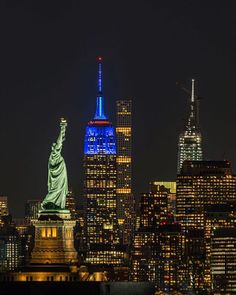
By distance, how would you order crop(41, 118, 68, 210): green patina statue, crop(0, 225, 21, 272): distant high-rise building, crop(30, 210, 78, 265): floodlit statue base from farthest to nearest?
crop(0, 225, 21, 272): distant high-rise building → crop(41, 118, 68, 210): green patina statue → crop(30, 210, 78, 265): floodlit statue base

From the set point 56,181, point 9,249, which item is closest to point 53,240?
point 56,181

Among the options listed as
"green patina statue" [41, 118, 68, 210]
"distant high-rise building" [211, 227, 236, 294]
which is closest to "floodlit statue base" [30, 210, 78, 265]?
"green patina statue" [41, 118, 68, 210]

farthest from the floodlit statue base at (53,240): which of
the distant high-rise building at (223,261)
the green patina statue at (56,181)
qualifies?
the distant high-rise building at (223,261)

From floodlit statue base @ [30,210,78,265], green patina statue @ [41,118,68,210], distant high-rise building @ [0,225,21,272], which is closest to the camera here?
floodlit statue base @ [30,210,78,265]

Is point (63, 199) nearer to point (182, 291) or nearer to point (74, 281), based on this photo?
point (74, 281)

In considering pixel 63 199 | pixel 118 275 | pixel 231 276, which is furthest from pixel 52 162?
pixel 231 276

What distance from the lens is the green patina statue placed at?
13288 cm

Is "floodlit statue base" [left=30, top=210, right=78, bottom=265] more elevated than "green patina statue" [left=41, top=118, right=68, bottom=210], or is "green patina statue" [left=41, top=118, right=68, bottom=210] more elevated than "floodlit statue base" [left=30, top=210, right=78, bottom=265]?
"green patina statue" [left=41, top=118, right=68, bottom=210]

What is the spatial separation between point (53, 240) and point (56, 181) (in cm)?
297

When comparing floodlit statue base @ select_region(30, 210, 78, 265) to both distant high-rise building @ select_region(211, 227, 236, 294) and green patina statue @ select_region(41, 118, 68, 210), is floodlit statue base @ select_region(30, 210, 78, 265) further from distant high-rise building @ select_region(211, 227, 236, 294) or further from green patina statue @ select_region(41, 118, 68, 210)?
distant high-rise building @ select_region(211, 227, 236, 294)

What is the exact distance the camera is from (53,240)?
434 feet

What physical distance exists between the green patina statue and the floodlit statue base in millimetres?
516

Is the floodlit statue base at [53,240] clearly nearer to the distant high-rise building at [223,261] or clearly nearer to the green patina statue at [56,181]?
the green patina statue at [56,181]

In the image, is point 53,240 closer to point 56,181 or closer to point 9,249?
point 56,181
